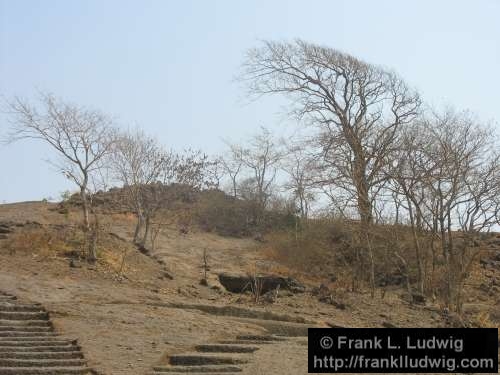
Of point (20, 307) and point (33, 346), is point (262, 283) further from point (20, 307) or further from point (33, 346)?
point (33, 346)

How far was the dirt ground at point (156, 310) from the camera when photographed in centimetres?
786

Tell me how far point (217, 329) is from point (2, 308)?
309 cm

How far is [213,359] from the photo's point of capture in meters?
7.54

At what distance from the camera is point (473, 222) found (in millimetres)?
14500

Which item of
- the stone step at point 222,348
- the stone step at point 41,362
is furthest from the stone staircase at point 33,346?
the stone step at point 222,348

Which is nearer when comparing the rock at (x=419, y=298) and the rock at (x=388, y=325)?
the rock at (x=388, y=325)

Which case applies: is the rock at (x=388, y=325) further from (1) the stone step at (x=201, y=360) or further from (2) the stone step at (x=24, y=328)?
(2) the stone step at (x=24, y=328)

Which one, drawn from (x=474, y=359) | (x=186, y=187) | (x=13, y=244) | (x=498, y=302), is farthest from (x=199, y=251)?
(x=474, y=359)

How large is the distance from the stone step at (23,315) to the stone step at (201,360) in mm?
2805

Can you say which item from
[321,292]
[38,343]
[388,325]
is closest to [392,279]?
[321,292]

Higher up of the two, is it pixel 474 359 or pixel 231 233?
pixel 231 233

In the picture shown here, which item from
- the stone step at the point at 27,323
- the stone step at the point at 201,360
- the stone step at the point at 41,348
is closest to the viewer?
the stone step at the point at 201,360

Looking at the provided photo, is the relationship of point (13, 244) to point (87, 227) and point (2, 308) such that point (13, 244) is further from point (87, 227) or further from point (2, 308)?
point (2, 308)

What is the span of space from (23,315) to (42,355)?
2273 millimetres
